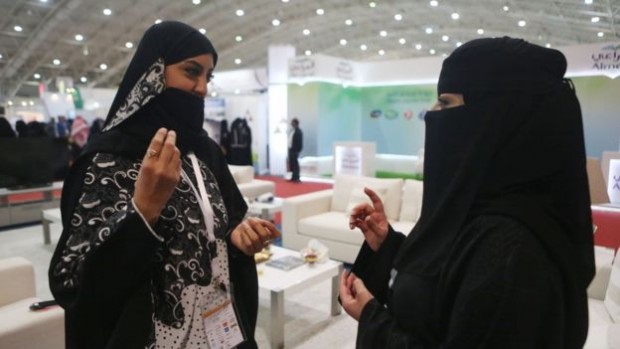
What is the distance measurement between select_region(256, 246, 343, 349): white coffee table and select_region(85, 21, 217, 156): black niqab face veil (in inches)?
69.4

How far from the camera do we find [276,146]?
36.1 feet

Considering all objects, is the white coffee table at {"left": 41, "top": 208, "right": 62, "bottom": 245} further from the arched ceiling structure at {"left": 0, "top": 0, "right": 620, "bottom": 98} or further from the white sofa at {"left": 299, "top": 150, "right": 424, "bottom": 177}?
the arched ceiling structure at {"left": 0, "top": 0, "right": 620, "bottom": 98}

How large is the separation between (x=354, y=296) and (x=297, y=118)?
10039mm

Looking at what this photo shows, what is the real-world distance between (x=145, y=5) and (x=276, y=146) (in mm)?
6441

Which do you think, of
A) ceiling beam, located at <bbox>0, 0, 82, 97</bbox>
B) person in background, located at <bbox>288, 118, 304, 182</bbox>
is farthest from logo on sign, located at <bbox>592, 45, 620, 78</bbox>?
ceiling beam, located at <bbox>0, 0, 82, 97</bbox>

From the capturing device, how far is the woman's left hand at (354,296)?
1.04 metres

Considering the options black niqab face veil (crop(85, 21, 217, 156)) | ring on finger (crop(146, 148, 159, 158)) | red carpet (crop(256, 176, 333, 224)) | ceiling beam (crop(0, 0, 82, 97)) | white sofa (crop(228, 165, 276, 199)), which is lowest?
red carpet (crop(256, 176, 333, 224))

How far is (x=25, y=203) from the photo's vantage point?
575 cm

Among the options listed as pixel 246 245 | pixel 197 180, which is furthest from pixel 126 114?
pixel 246 245

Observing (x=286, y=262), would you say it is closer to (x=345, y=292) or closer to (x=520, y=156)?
(x=345, y=292)

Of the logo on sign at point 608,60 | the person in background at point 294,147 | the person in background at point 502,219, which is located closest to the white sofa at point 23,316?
the person in background at point 502,219

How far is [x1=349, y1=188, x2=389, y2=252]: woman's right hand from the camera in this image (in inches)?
51.0

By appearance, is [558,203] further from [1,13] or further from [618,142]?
[1,13]

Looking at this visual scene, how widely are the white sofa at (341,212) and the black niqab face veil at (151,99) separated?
9.91 ft
